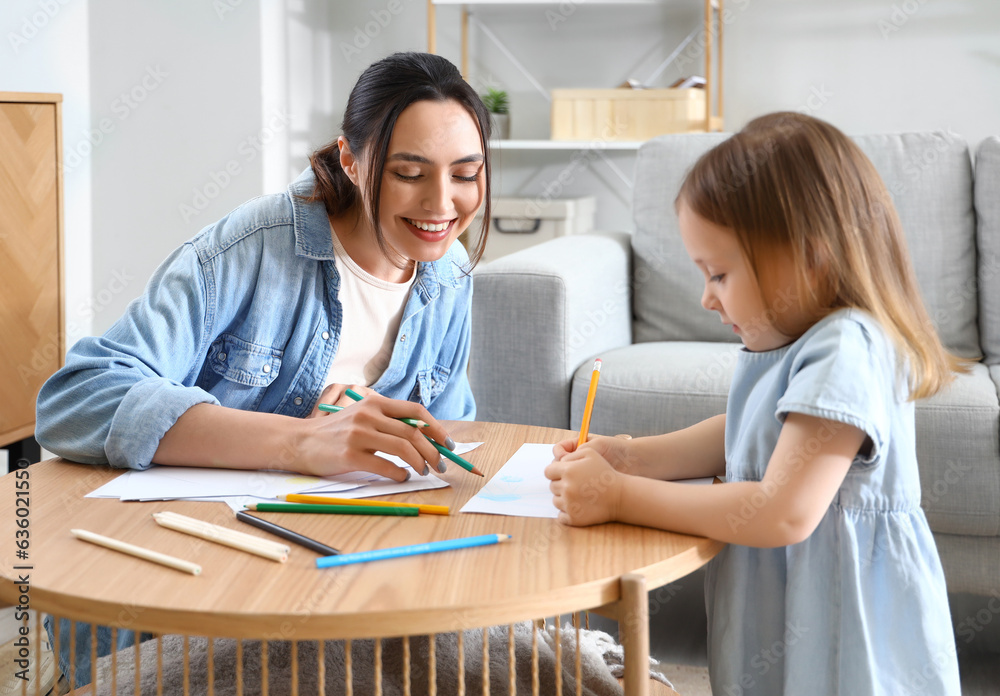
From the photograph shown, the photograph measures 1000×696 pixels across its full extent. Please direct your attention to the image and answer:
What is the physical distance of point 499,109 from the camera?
314 cm

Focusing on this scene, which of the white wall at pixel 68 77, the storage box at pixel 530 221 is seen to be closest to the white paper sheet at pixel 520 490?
the white wall at pixel 68 77

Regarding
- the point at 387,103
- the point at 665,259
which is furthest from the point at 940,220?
the point at 387,103

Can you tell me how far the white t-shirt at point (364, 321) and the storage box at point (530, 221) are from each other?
1.71 meters

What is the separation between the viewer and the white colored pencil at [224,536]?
2.19 feet

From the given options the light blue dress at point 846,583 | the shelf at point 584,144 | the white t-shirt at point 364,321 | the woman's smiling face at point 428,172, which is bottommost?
the light blue dress at point 846,583

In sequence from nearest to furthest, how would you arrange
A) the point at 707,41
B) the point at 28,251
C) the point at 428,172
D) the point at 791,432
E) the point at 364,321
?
1. the point at 791,432
2. the point at 428,172
3. the point at 364,321
4. the point at 28,251
5. the point at 707,41

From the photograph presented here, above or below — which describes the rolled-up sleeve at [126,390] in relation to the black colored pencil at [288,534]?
above

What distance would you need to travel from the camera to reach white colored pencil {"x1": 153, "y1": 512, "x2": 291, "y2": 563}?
0.67 metres

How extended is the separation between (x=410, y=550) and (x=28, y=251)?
160cm

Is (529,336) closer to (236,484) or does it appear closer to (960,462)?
(960,462)

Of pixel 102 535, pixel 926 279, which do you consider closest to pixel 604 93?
pixel 926 279

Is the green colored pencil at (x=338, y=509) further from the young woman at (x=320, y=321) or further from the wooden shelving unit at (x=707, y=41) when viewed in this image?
the wooden shelving unit at (x=707, y=41)

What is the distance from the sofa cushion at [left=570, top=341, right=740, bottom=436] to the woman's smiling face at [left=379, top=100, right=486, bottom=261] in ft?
2.30

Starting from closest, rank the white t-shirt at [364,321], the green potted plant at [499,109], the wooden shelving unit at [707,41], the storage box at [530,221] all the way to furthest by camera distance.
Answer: the white t-shirt at [364,321] < the wooden shelving unit at [707,41] < the storage box at [530,221] < the green potted plant at [499,109]
